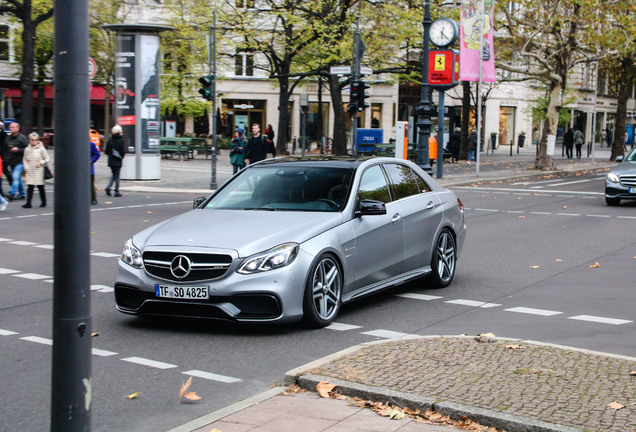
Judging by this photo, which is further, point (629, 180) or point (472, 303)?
point (629, 180)

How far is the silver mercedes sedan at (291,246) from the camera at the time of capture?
7.24 meters

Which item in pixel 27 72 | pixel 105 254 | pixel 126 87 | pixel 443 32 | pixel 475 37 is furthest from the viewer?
pixel 475 37

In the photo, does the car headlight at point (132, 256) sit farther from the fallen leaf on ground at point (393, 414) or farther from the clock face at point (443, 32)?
the clock face at point (443, 32)

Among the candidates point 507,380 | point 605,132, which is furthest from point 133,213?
point 605,132

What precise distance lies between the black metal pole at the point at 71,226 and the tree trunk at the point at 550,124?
33729 mm

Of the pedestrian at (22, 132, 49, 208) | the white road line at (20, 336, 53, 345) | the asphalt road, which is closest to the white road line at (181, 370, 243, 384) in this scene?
the asphalt road

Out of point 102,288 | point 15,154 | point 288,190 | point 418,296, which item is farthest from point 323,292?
point 15,154

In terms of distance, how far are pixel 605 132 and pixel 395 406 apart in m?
87.8

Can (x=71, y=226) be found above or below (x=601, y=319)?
above

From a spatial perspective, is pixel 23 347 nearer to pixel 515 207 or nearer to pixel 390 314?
pixel 390 314

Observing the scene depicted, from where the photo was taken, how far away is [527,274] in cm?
1096

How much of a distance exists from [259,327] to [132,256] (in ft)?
4.18

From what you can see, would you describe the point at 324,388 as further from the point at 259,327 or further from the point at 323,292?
the point at 259,327

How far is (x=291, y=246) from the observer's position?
7.39 meters
